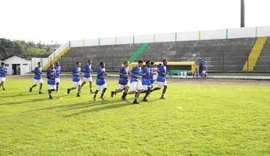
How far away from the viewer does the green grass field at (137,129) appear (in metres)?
7.45

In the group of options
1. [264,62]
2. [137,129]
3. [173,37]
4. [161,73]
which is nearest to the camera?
[137,129]

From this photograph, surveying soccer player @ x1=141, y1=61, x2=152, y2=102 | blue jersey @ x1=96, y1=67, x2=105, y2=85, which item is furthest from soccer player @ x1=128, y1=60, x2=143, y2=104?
blue jersey @ x1=96, y1=67, x2=105, y2=85

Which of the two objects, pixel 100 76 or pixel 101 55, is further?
pixel 101 55

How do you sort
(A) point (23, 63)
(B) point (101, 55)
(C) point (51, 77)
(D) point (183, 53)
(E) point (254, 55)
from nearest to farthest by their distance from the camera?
(C) point (51, 77) < (E) point (254, 55) < (D) point (183, 53) < (B) point (101, 55) < (A) point (23, 63)

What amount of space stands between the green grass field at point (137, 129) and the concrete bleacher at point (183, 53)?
25.3m

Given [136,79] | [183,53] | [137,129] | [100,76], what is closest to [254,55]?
[183,53]

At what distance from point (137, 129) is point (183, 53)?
34.4m

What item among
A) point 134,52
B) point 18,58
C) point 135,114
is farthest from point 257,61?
point 18,58

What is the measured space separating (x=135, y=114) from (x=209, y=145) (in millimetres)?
4865

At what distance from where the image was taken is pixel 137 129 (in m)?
9.49

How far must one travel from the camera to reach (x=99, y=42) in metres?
54.8

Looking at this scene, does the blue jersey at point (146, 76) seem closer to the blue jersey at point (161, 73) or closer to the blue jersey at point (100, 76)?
the blue jersey at point (161, 73)

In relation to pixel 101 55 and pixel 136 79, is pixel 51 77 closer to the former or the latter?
pixel 136 79

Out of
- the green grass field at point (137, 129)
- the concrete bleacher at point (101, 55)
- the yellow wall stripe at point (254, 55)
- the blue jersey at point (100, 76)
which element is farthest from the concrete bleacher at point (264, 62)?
the blue jersey at point (100, 76)
